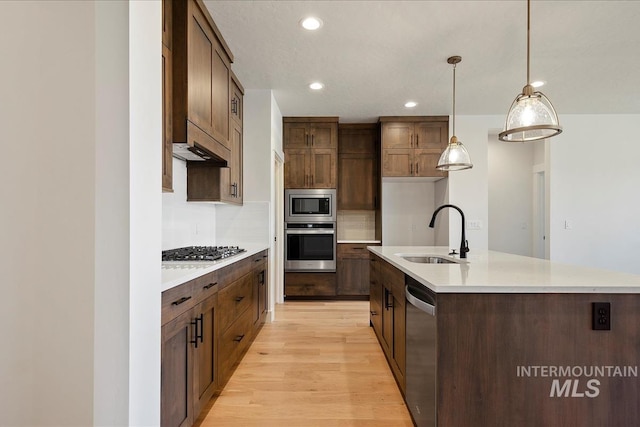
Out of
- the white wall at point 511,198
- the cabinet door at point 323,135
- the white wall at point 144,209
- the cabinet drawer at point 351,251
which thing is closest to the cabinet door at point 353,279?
the cabinet drawer at point 351,251

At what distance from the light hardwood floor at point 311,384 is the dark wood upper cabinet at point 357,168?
82.2 inches

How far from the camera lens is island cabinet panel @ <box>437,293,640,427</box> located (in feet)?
4.35

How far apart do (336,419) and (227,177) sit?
218 cm

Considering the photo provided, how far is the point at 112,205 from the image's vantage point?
0.97m

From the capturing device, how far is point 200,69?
2266 mm

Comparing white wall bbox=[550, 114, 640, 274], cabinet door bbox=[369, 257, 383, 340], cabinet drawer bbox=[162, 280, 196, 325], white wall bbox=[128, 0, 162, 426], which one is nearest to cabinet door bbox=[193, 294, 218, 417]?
cabinet drawer bbox=[162, 280, 196, 325]

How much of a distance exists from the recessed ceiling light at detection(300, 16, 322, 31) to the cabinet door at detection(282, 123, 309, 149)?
7.61ft

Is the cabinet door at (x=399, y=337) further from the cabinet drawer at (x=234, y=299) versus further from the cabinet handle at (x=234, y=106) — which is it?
the cabinet handle at (x=234, y=106)

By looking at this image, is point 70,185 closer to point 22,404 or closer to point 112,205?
point 112,205

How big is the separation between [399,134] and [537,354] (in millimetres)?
3844

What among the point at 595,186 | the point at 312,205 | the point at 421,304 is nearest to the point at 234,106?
the point at 312,205

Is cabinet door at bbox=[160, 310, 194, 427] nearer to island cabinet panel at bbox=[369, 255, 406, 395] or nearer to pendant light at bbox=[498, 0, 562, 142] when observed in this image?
island cabinet panel at bbox=[369, 255, 406, 395]

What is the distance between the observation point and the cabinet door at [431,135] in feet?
15.5

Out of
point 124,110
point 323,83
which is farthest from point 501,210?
point 124,110
